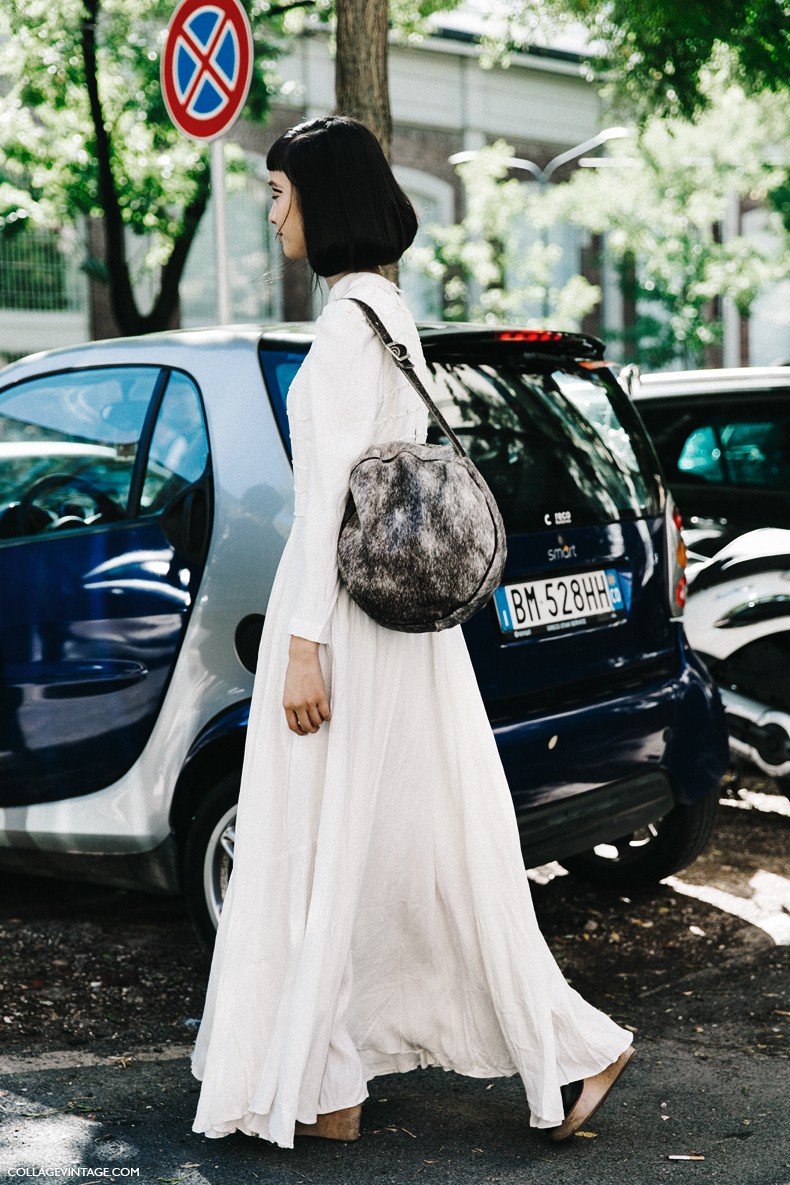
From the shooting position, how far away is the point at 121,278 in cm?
1310

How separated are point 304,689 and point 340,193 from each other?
0.93 metres

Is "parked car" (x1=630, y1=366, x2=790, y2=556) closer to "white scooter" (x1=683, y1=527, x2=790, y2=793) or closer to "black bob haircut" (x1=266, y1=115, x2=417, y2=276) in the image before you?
"white scooter" (x1=683, y1=527, x2=790, y2=793)

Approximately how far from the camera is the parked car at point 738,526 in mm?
5719

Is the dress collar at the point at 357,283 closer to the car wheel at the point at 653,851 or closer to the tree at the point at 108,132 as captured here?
the car wheel at the point at 653,851

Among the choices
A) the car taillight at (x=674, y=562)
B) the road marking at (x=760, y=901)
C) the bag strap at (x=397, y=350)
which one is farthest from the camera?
the road marking at (x=760, y=901)

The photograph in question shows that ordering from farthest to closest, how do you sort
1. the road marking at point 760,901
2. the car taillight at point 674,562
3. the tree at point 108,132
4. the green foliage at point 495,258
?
the green foliage at point 495,258
the tree at point 108,132
the road marking at point 760,901
the car taillight at point 674,562

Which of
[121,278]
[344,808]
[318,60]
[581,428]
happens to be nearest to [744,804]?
[581,428]

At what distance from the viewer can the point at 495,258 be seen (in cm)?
2522

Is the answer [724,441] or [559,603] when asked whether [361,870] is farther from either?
[724,441]

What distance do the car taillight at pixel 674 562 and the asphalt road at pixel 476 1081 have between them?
40.8 inches

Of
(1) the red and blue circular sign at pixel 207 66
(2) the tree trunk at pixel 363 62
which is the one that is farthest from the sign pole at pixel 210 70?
(2) the tree trunk at pixel 363 62

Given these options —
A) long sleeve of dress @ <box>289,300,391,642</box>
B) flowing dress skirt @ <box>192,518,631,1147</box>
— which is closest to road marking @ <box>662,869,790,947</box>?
flowing dress skirt @ <box>192,518,631,1147</box>

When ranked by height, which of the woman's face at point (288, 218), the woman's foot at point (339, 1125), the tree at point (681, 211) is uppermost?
the tree at point (681, 211)

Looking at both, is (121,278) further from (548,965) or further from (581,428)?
(548,965)
